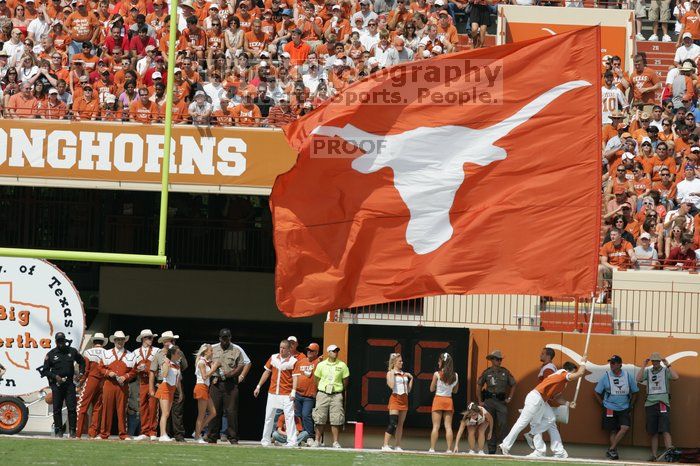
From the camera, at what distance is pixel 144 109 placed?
21.1 m

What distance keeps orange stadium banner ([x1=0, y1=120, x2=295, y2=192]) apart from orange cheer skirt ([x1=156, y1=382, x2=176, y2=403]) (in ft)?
11.8

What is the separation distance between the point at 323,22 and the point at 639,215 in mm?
7161

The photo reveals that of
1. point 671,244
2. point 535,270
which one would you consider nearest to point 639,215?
point 671,244

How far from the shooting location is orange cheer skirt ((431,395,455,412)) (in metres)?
18.4

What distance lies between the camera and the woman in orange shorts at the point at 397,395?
727 inches

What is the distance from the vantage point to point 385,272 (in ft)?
48.1

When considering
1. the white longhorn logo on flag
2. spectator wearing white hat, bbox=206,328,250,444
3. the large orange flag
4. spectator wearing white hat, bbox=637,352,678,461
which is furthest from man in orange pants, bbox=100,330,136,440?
spectator wearing white hat, bbox=637,352,678,461

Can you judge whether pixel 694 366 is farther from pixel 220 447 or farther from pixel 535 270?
pixel 220 447

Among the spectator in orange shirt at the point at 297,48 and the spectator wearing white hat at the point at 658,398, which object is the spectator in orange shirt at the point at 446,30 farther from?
the spectator wearing white hat at the point at 658,398

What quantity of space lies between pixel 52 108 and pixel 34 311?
3.13 metres

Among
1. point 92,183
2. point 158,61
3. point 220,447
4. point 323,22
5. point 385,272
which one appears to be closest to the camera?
point 385,272

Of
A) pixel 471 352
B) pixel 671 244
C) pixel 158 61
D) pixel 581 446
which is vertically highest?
pixel 158 61

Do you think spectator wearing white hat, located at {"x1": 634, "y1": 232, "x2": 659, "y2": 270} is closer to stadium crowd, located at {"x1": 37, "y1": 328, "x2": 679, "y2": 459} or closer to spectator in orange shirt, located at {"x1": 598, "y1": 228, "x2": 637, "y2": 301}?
spectator in orange shirt, located at {"x1": 598, "y1": 228, "x2": 637, "y2": 301}

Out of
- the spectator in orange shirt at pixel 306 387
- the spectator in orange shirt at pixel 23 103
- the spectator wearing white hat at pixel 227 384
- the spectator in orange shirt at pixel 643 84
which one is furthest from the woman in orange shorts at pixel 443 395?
the spectator in orange shirt at pixel 643 84
